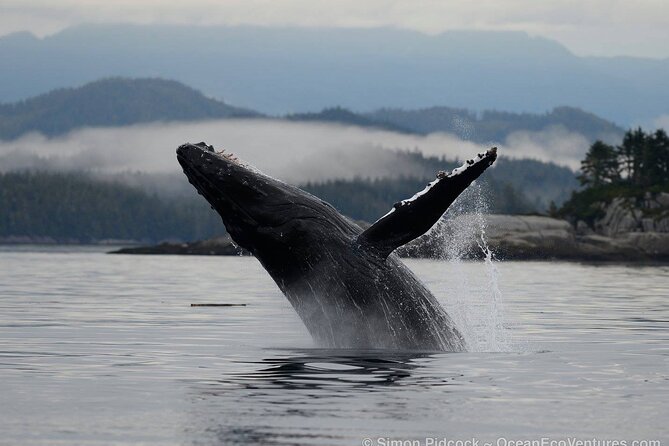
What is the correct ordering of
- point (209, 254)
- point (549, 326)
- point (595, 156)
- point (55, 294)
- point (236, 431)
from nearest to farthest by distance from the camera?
1. point (236, 431)
2. point (549, 326)
3. point (55, 294)
4. point (595, 156)
5. point (209, 254)

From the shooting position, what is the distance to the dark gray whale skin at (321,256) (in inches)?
658

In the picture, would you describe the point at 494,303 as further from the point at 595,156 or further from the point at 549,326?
the point at 595,156

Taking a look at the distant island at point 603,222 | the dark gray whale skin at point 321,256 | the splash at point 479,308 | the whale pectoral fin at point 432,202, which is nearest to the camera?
the whale pectoral fin at point 432,202

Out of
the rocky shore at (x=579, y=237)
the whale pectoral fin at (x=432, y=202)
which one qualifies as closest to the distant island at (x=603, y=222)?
the rocky shore at (x=579, y=237)

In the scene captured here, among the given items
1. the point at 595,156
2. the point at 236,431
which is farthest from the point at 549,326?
the point at 595,156

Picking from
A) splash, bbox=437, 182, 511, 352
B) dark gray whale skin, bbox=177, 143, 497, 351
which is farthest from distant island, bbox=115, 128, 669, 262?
dark gray whale skin, bbox=177, 143, 497, 351

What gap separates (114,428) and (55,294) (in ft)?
96.9

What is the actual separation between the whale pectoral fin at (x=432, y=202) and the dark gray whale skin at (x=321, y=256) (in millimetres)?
416

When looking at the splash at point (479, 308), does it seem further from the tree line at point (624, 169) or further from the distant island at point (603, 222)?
the tree line at point (624, 169)

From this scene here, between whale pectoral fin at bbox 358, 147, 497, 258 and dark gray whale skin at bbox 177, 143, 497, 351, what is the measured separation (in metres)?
0.42

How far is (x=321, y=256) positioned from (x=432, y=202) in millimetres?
1912

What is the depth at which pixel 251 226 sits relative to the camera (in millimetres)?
16812

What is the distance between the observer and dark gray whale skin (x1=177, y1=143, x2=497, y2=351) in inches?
658

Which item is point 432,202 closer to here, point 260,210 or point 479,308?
point 260,210
